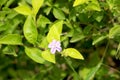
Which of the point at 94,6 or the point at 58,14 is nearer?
the point at 94,6

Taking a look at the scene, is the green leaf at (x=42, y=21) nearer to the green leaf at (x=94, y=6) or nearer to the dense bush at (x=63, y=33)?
the dense bush at (x=63, y=33)

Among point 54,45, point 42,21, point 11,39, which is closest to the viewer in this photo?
point 54,45

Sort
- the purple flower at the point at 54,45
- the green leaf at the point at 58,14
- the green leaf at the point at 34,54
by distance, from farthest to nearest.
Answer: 1. the green leaf at the point at 58,14
2. the green leaf at the point at 34,54
3. the purple flower at the point at 54,45

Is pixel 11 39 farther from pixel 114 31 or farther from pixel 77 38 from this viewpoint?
pixel 114 31

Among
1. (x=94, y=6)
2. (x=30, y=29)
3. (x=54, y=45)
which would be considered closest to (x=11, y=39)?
(x=30, y=29)

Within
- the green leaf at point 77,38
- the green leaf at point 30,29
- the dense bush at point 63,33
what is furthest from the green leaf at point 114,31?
the green leaf at point 30,29

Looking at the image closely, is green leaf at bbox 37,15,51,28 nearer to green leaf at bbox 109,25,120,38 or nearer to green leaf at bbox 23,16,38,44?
green leaf at bbox 23,16,38,44

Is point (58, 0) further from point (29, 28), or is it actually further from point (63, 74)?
point (63, 74)

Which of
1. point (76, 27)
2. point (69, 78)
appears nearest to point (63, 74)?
point (69, 78)

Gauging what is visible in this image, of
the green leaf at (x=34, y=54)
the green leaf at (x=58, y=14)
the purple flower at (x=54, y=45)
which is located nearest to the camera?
the purple flower at (x=54, y=45)
